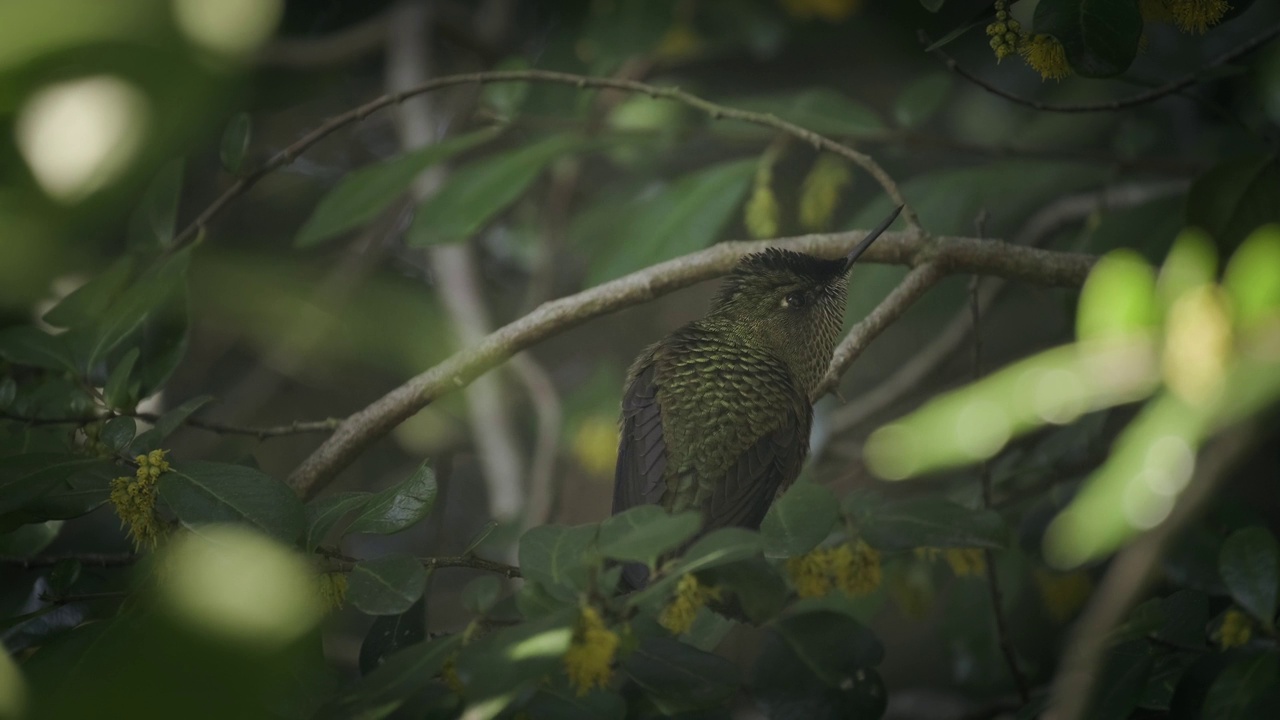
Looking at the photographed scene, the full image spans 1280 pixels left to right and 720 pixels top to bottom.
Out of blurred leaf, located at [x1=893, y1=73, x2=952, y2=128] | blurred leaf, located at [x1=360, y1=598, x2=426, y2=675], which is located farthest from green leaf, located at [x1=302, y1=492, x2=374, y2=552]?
blurred leaf, located at [x1=893, y1=73, x2=952, y2=128]

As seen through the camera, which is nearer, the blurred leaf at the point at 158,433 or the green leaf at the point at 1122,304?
the green leaf at the point at 1122,304

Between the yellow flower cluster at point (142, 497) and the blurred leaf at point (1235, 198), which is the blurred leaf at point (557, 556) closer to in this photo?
the yellow flower cluster at point (142, 497)

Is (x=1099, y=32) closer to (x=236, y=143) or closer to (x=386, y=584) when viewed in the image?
(x=386, y=584)

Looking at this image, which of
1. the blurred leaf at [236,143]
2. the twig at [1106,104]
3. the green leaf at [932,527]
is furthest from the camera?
the blurred leaf at [236,143]

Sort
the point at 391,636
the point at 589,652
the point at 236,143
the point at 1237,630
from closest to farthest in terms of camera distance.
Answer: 1. the point at 589,652
2. the point at 1237,630
3. the point at 391,636
4. the point at 236,143

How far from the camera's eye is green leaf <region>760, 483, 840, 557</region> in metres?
0.94

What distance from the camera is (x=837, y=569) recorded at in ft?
3.61

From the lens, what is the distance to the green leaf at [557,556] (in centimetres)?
87

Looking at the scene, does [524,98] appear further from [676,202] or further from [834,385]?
[834,385]

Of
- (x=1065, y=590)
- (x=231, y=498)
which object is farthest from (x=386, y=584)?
(x=1065, y=590)

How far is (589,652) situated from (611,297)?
1.51 feet

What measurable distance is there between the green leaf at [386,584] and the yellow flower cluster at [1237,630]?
2.29 feet

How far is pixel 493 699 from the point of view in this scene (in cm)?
76

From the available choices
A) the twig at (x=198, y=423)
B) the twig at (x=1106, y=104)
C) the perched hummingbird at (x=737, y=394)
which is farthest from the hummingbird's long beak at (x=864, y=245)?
the twig at (x=198, y=423)
